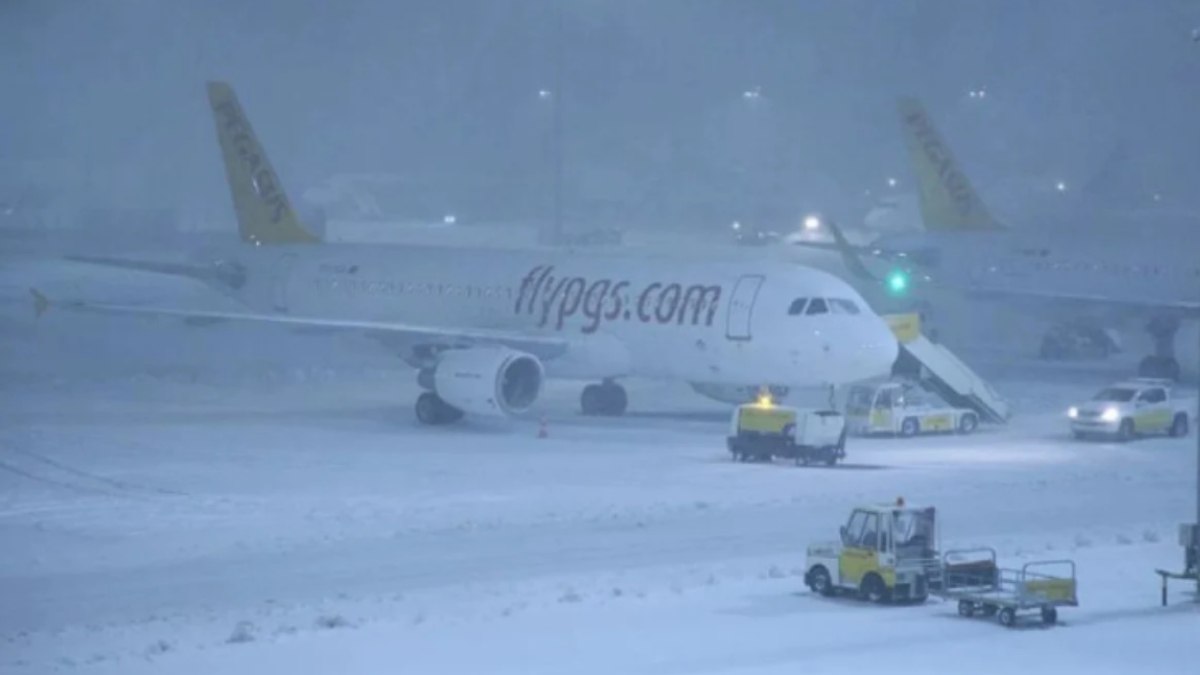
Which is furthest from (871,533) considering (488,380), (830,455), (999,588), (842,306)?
(488,380)

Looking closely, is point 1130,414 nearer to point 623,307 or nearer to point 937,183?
point 623,307

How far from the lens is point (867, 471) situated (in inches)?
1192

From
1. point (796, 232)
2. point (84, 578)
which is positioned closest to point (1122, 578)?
point (84, 578)

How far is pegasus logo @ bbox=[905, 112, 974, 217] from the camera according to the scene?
55.2 meters

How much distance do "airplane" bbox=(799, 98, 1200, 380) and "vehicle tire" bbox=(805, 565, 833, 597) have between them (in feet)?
80.6

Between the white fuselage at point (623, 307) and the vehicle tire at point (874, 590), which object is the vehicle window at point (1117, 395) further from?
the vehicle tire at point (874, 590)

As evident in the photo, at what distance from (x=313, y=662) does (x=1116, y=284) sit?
109ft

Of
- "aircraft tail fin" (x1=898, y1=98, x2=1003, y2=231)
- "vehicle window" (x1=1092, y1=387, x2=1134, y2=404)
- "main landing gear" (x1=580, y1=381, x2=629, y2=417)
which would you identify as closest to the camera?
"vehicle window" (x1=1092, y1=387, x2=1134, y2=404)

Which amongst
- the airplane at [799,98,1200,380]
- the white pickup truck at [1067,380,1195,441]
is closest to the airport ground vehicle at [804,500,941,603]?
the white pickup truck at [1067,380,1195,441]

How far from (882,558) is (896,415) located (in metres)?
15.0

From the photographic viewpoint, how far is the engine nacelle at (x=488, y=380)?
34375 millimetres

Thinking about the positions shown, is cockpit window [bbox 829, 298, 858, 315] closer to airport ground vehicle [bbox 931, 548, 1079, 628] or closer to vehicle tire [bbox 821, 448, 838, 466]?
vehicle tire [bbox 821, 448, 838, 466]

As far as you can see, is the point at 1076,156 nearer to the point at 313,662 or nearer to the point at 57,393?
the point at 57,393

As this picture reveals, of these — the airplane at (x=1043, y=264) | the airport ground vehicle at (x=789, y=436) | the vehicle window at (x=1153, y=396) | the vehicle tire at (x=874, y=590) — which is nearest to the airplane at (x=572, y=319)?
the airport ground vehicle at (x=789, y=436)
